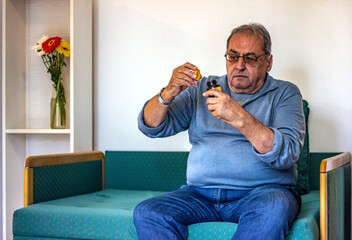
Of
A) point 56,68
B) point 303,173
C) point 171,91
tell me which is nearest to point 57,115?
point 56,68

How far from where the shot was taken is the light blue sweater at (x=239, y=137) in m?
1.90

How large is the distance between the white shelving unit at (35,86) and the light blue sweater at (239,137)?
96cm

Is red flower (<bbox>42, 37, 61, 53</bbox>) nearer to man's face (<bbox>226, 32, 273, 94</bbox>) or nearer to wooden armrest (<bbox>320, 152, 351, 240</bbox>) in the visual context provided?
man's face (<bbox>226, 32, 273, 94</bbox>)

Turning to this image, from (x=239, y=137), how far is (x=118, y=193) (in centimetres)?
99

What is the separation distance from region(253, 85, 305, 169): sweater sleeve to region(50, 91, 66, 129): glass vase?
1.52 m

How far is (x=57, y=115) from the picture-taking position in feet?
Answer: 9.92

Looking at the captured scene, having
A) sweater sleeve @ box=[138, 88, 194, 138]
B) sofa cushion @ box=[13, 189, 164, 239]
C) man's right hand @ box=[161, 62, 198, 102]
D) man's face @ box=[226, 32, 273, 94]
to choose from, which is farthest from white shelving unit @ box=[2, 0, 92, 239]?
man's face @ box=[226, 32, 273, 94]

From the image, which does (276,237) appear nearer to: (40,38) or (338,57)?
(338,57)

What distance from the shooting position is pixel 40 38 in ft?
10.7

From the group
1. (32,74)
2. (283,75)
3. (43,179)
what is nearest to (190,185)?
(43,179)

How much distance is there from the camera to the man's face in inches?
81.8

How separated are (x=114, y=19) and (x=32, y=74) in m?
0.72

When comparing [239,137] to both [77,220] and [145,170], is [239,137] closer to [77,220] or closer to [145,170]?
[77,220]

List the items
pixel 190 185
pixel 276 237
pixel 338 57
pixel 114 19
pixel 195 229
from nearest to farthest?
pixel 276 237 → pixel 195 229 → pixel 190 185 → pixel 338 57 → pixel 114 19
